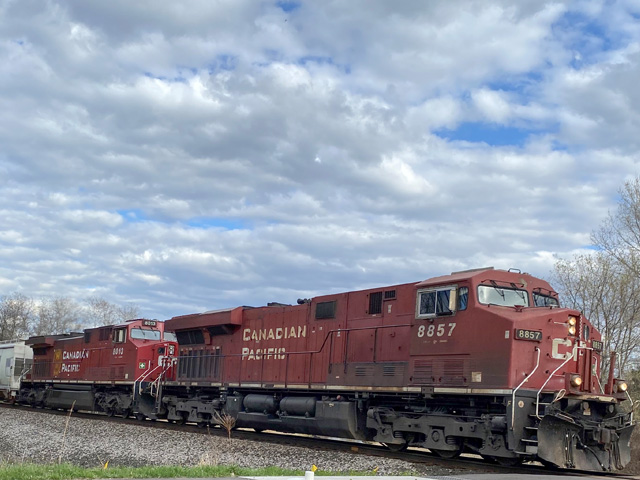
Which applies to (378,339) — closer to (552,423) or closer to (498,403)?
(498,403)

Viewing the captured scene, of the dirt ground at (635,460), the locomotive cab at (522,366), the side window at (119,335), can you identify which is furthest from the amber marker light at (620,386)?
the side window at (119,335)

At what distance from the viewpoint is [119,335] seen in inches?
1085

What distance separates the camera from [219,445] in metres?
15.9

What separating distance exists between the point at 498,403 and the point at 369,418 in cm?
382

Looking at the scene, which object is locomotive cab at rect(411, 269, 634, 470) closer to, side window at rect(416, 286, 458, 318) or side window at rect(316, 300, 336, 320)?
side window at rect(416, 286, 458, 318)

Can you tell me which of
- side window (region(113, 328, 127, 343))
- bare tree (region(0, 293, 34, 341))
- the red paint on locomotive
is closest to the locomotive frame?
the red paint on locomotive

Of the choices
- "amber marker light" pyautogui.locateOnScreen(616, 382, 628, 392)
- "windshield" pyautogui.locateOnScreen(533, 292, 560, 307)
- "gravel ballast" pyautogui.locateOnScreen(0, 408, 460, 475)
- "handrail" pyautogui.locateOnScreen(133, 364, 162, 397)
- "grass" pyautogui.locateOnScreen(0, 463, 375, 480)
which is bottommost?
"gravel ballast" pyautogui.locateOnScreen(0, 408, 460, 475)

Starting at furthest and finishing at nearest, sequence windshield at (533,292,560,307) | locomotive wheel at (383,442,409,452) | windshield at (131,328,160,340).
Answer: windshield at (131,328,160,340)
locomotive wheel at (383,442,409,452)
windshield at (533,292,560,307)

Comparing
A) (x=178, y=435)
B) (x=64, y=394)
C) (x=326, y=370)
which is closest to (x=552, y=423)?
(x=326, y=370)

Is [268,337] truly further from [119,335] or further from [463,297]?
[119,335]

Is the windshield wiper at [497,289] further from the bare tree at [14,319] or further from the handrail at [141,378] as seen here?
the bare tree at [14,319]

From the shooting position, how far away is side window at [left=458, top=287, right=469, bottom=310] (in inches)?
544

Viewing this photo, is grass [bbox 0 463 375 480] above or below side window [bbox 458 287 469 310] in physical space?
below

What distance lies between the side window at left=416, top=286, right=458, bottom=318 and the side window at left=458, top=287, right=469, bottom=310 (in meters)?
0.11
